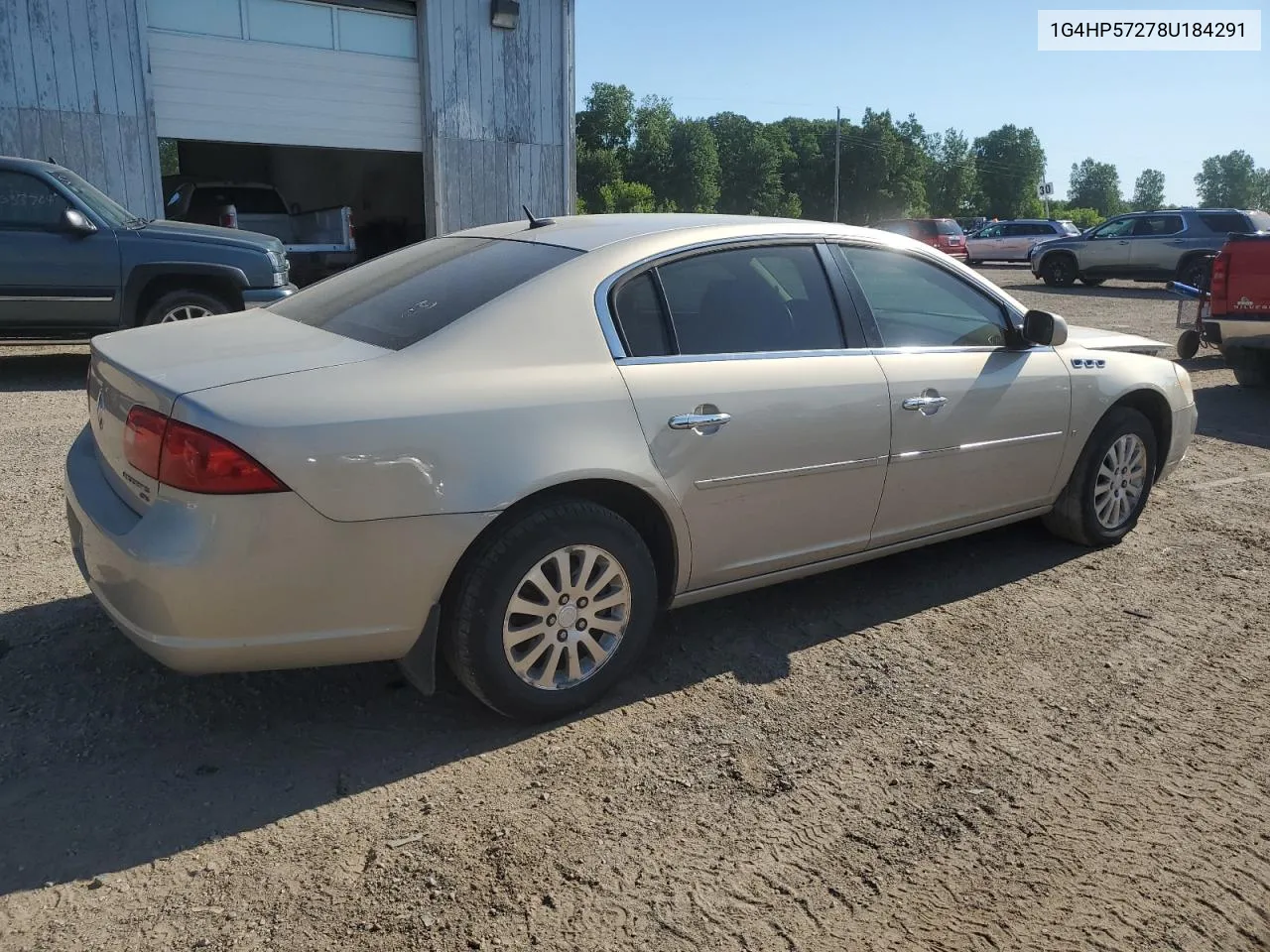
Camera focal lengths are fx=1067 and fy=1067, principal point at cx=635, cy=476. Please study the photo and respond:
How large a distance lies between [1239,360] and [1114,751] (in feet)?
24.6

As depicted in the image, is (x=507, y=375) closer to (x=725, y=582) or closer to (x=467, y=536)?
(x=467, y=536)

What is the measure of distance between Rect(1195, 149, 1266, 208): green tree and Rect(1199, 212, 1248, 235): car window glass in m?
150

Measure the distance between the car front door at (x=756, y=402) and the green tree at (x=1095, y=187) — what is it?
149 metres

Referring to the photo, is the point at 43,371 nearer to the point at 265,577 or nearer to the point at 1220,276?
the point at 265,577

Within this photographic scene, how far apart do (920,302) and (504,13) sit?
1239 centimetres

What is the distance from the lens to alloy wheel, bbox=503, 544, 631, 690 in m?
3.12

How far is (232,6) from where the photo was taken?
13562 mm

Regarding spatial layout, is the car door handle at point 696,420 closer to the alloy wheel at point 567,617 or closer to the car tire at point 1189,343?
the alloy wheel at point 567,617

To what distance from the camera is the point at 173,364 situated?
3.05 meters

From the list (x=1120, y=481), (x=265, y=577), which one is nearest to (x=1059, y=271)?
(x=1120, y=481)

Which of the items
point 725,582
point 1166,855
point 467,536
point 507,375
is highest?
point 507,375

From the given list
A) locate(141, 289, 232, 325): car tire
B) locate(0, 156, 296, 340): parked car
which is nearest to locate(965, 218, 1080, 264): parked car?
locate(0, 156, 296, 340): parked car

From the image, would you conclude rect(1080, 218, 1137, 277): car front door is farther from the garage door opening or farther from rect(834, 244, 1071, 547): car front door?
rect(834, 244, 1071, 547): car front door

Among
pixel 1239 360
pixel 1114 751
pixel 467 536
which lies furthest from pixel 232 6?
pixel 1114 751
